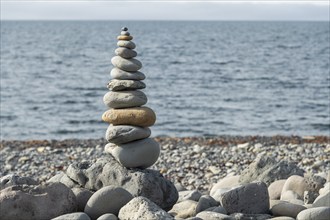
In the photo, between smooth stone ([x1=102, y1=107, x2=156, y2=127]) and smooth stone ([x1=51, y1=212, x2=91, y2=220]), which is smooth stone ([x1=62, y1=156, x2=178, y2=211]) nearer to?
smooth stone ([x1=102, y1=107, x2=156, y2=127])

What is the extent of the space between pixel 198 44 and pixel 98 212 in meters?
71.2

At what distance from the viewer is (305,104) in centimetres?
3325

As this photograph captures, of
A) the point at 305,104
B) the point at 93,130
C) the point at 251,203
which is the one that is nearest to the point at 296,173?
the point at 251,203

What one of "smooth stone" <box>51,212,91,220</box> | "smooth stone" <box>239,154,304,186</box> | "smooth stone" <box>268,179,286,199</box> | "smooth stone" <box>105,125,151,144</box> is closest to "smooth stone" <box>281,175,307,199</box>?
"smooth stone" <box>268,179,286,199</box>

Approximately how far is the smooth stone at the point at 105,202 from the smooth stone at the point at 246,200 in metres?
1.51

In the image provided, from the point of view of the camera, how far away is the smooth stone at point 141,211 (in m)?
8.45

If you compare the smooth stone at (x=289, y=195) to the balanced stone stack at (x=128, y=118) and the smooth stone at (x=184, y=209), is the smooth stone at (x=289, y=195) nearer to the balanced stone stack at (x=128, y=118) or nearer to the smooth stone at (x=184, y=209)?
the smooth stone at (x=184, y=209)

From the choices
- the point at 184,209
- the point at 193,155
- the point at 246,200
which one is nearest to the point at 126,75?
the point at 184,209

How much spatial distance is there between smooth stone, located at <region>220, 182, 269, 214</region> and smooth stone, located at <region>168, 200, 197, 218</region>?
1.37 feet

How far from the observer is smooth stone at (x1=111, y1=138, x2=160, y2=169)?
35.0 ft

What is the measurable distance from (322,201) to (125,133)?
292cm

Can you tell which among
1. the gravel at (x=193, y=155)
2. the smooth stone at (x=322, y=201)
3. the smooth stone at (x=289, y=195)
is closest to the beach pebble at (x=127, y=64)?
the smooth stone at (x=289, y=195)

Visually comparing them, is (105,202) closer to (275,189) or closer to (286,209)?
(286,209)

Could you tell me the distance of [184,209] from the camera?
10305mm
